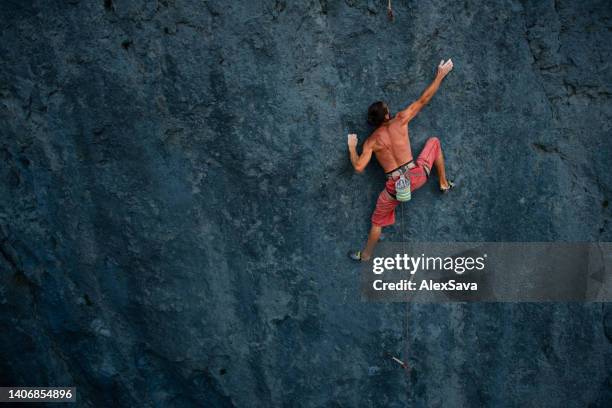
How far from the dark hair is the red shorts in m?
0.43

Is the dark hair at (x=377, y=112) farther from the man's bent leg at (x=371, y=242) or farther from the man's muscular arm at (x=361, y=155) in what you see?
the man's bent leg at (x=371, y=242)

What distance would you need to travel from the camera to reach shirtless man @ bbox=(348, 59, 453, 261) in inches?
149

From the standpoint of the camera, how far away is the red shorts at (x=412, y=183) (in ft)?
12.8

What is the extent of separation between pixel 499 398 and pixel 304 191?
2.38 meters

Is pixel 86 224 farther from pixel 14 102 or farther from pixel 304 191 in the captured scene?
pixel 304 191

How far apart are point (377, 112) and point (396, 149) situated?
0.30 m

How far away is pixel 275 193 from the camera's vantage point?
4.07 meters

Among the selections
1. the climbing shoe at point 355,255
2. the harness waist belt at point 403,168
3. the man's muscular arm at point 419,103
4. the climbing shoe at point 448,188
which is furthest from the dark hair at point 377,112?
the climbing shoe at point 355,255

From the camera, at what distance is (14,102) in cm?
392

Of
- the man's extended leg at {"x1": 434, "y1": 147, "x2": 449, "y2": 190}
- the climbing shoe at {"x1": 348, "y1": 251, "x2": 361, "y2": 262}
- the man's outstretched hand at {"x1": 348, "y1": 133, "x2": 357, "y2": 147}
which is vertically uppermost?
the man's outstretched hand at {"x1": 348, "y1": 133, "x2": 357, "y2": 147}

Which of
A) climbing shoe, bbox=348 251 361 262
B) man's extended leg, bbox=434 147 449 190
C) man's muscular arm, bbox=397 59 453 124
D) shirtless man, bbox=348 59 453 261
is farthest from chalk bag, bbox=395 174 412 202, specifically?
climbing shoe, bbox=348 251 361 262

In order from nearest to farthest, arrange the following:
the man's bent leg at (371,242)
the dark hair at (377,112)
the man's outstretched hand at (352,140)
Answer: the dark hair at (377,112) → the man's outstretched hand at (352,140) → the man's bent leg at (371,242)

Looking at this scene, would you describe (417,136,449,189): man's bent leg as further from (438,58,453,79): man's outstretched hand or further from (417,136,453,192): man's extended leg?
(438,58,453,79): man's outstretched hand

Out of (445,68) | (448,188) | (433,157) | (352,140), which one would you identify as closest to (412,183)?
(433,157)
